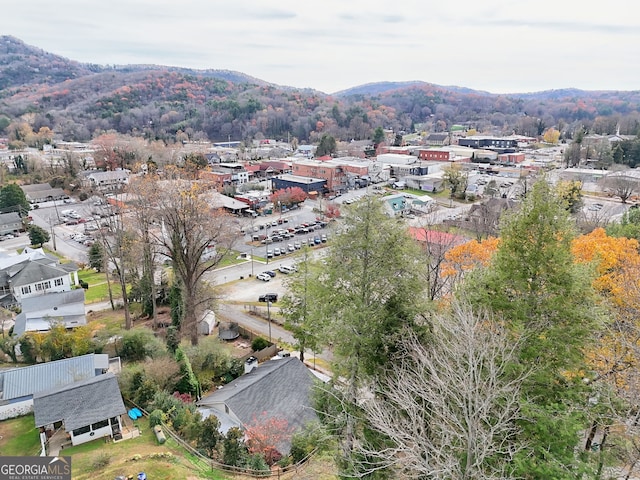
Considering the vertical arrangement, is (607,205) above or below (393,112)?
below

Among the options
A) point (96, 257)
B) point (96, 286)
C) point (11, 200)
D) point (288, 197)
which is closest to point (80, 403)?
point (96, 286)

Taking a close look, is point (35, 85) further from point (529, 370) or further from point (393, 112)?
point (529, 370)

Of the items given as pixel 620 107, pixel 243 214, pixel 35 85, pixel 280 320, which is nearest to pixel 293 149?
pixel 243 214

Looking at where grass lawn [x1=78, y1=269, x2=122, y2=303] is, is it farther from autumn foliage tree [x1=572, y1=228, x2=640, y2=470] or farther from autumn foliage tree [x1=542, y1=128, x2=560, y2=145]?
autumn foliage tree [x1=542, y1=128, x2=560, y2=145]

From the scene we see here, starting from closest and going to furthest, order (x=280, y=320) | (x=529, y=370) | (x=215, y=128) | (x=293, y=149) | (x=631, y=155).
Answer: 1. (x=529, y=370)
2. (x=280, y=320)
3. (x=631, y=155)
4. (x=293, y=149)
5. (x=215, y=128)

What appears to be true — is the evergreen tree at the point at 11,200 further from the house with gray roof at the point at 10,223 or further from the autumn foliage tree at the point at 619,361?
the autumn foliage tree at the point at 619,361

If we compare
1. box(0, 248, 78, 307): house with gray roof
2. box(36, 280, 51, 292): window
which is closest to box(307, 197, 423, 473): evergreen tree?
box(0, 248, 78, 307): house with gray roof

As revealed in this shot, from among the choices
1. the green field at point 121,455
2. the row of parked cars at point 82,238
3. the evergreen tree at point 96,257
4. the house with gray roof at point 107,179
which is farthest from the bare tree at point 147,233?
the house with gray roof at point 107,179
